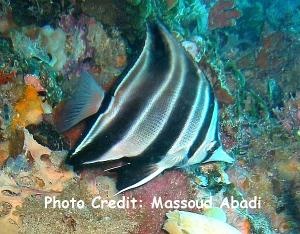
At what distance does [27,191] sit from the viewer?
285 centimetres

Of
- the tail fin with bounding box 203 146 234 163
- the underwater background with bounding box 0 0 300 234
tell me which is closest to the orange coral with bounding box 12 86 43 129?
the underwater background with bounding box 0 0 300 234

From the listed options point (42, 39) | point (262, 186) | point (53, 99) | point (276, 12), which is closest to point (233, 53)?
point (276, 12)

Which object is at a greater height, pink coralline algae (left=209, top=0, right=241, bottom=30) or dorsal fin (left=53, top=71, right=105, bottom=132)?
pink coralline algae (left=209, top=0, right=241, bottom=30)

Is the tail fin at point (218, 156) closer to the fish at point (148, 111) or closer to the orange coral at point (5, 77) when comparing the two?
the fish at point (148, 111)

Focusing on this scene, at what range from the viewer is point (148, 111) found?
149cm

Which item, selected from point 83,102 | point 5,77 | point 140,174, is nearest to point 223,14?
point 5,77

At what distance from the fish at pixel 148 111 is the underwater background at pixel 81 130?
0.11 m

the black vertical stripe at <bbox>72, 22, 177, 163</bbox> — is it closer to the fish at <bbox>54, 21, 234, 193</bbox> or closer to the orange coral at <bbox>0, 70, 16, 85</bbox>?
the fish at <bbox>54, 21, 234, 193</bbox>

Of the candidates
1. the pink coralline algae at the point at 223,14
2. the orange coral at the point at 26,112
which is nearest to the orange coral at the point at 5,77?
the orange coral at the point at 26,112

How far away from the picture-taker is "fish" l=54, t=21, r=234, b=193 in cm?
141

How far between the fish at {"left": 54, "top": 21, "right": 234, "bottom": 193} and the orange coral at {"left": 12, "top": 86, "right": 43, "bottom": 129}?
164cm

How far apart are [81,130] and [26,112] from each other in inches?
22.3

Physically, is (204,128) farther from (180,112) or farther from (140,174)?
(140,174)

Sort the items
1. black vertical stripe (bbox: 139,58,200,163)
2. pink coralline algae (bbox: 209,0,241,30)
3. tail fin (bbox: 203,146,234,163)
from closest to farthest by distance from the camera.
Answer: black vertical stripe (bbox: 139,58,200,163)
tail fin (bbox: 203,146,234,163)
pink coralline algae (bbox: 209,0,241,30)
